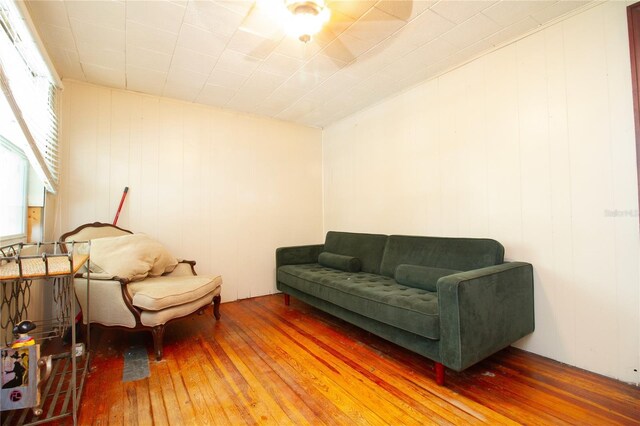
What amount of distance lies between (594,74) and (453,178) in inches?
44.6

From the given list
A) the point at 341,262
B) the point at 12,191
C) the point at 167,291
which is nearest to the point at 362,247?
the point at 341,262

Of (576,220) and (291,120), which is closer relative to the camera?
(576,220)

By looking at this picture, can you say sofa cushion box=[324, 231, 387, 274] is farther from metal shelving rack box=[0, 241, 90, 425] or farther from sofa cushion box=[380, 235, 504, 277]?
metal shelving rack box=[0, 241, 90, 425]

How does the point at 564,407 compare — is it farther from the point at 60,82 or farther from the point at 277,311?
the point at 60,82

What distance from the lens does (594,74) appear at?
1909mm

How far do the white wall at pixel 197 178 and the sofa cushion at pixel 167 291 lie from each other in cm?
87

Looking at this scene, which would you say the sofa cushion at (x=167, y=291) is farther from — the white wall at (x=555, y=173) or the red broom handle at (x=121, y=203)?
the white wall at (x=555, y=173)

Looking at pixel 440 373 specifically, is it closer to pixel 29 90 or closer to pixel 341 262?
pixel 341 262

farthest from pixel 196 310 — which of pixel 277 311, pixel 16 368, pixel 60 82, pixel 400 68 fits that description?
pixel 400 68

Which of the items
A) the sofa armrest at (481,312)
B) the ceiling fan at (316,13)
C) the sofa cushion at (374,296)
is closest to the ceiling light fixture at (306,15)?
the ceiling fan at (316,13)

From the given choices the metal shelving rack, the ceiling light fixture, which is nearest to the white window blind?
the metal shelving rack

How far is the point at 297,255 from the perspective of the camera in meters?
3.57

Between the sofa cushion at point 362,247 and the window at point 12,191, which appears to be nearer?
the window at point 12,191

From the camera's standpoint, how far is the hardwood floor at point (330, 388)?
5.02ft
